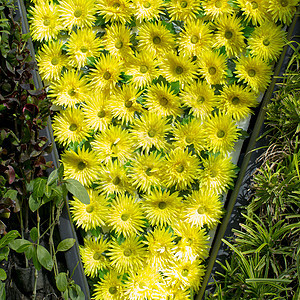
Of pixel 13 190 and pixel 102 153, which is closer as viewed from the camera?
pixel 13 190

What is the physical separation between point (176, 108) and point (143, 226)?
0.45m

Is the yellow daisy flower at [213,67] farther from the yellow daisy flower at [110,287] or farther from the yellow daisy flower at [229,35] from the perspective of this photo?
the yellow daisy flower at [110,287]

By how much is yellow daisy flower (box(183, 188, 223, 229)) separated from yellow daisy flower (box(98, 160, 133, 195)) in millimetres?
223

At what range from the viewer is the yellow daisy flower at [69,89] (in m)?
1.34

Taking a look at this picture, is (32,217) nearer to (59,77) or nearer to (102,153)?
(102,153)

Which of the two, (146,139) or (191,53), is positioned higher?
(191,53)

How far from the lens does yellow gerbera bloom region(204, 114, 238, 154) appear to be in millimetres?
1313

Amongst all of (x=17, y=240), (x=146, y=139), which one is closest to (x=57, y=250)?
(x=17, y=240)

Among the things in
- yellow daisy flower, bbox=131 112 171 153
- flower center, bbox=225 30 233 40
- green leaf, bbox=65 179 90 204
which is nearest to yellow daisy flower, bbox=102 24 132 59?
yellow daisy flower, bbox=131 112 171 153

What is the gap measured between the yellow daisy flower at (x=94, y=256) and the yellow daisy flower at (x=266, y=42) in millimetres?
891

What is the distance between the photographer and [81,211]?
1327 mm

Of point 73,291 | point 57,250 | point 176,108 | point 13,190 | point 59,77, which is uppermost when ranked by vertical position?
point 59,77

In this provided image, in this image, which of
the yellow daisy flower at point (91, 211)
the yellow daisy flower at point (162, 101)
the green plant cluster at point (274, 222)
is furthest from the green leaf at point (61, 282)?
the yellow daisy flower at point (162, 101)

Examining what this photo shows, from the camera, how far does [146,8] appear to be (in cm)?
131
